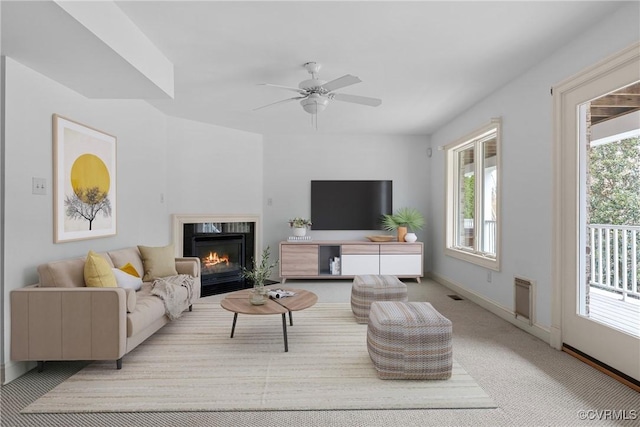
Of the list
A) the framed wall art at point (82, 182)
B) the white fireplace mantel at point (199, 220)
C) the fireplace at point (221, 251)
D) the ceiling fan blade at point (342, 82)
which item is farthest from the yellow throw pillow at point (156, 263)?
the ceiling fan blade at point (342, 82)

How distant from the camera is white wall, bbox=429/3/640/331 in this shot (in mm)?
2654

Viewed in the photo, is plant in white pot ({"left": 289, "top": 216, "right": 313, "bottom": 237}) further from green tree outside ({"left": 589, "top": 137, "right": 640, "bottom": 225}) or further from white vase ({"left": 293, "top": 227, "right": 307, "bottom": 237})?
green tree outside ({"left": 589, "top": 137, "right": 640, "bottom": 225})

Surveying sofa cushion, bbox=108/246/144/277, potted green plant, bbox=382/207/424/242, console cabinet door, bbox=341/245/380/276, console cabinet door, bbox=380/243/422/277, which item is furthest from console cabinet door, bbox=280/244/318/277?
sofa cushion, bbox=108/246/144/277

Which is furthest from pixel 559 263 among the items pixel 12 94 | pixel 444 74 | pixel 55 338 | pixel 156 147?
pixel 156 147

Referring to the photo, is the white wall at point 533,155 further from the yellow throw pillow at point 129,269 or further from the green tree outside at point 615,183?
the yellow throw pillow at point 129,269

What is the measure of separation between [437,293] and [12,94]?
508 centimetres

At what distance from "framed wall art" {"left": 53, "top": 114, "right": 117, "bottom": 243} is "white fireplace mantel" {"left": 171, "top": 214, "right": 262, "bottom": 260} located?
1.43m

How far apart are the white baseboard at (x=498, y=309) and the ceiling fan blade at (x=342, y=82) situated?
2.74m

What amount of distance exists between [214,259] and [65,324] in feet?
Answer: 10.5

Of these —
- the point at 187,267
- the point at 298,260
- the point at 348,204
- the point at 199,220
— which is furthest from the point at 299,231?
the point at 187,267

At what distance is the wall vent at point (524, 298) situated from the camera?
3.41 meters

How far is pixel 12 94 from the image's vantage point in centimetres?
256

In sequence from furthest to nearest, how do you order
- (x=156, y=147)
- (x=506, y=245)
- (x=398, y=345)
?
(x=156, y=147), (x=506, y=245), (x=398, y=345)

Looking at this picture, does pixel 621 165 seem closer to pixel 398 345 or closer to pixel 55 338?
pixel 398 345
